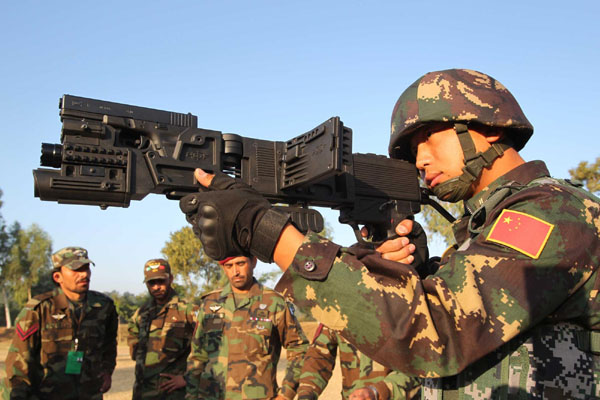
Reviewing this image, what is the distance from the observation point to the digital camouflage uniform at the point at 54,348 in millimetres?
5848

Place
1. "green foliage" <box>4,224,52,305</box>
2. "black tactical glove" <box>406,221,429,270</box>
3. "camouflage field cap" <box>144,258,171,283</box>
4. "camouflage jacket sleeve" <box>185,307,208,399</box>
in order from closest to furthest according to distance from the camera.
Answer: "black tactical glove" <box>406,221,429,270</box>, "camouflage jacket sleeve" <box>185,307,208,399</box>, "camouflage field cap" <box>144,258,171,283</box>, "green foliage" <box>4,224,52,305</box>

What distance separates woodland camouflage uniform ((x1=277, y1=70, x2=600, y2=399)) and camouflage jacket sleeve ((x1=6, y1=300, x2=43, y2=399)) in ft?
17.1

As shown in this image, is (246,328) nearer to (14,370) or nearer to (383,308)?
(14,370)

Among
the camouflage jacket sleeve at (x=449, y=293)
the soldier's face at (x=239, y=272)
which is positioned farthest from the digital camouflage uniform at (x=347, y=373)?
the camouflage jacket sleeve at (x=449, y=293)

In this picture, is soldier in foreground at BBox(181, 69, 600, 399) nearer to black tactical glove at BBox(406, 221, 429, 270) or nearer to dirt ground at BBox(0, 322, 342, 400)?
black tactical glove at BBox(406, 221, 429, 270)

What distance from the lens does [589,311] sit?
193cm

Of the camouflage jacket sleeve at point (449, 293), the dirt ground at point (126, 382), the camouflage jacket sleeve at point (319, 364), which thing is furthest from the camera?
the dirt ground at point (126, 382)

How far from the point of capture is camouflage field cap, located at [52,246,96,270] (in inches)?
251

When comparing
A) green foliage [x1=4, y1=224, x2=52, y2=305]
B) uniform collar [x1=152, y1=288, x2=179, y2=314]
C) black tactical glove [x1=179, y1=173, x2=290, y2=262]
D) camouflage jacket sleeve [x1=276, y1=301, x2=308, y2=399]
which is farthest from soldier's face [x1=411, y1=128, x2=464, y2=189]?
green foliage [x1=4, y1=224, x2=52, y2=305]

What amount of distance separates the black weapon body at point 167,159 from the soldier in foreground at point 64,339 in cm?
407

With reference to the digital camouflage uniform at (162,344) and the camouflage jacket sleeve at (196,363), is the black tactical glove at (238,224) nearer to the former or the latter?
the camouflage jacket sleeve at (196,363)

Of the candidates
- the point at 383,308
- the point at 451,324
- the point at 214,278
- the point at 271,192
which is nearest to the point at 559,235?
the point at 451,324

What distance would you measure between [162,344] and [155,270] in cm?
105

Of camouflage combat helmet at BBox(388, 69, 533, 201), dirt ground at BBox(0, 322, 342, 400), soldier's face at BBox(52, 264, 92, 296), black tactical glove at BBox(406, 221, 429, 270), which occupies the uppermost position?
camouflage combat helmet at BBox(388, 69, 533, 201)
